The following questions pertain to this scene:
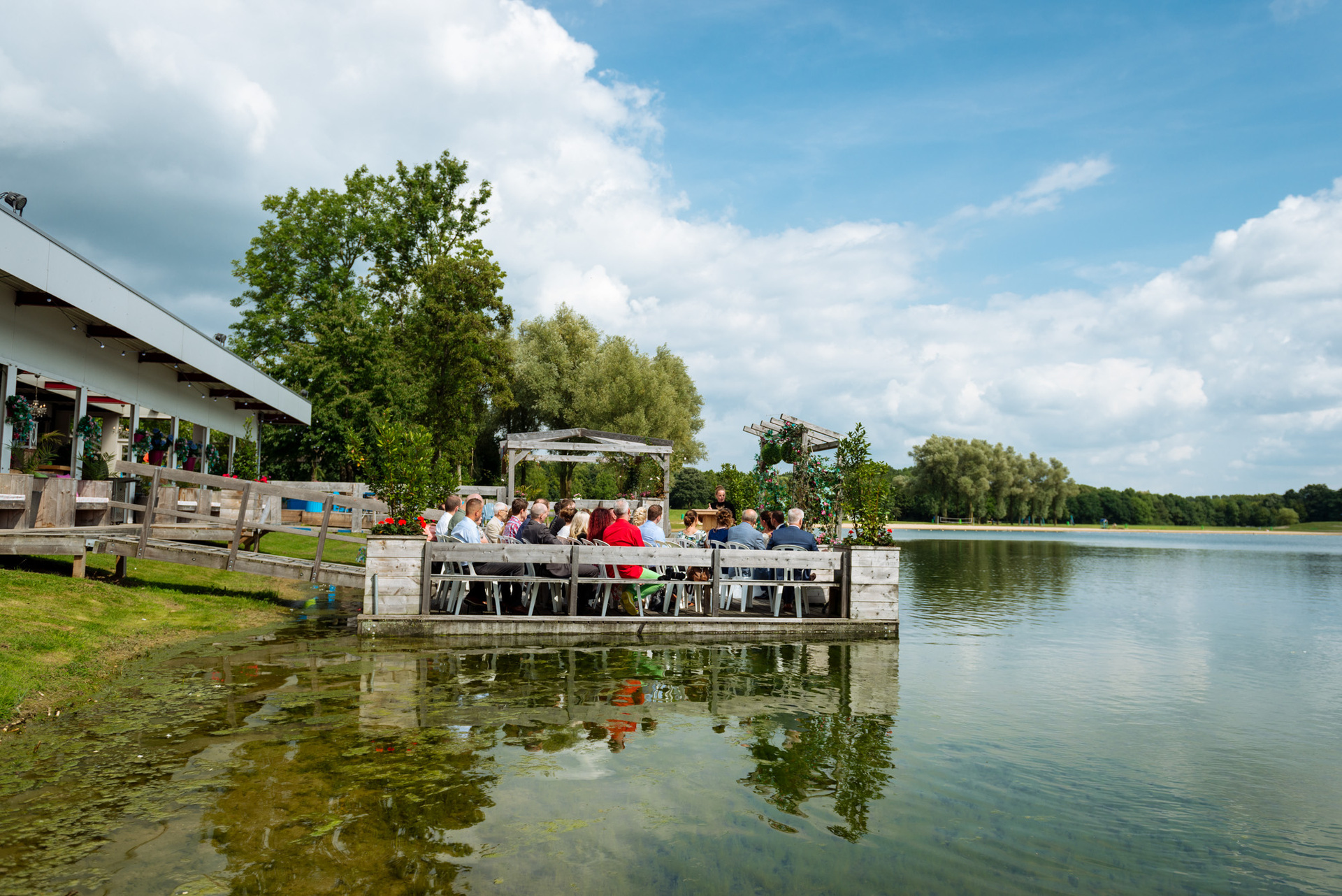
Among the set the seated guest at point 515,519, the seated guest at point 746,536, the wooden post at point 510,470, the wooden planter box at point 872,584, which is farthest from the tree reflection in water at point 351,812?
the wooden post at point 510,470

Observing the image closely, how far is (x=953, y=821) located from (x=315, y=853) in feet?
11.2

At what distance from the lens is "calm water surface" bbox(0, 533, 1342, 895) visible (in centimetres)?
393

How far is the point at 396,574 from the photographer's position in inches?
388

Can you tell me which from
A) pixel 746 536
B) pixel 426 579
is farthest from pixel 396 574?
pixel 746 536

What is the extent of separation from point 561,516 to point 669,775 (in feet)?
20.8

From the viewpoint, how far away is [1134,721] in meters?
7.43

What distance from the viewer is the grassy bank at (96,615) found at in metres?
6.63

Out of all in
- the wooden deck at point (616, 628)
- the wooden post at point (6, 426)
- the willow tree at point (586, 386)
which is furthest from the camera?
the willow tree at point (586, 386)

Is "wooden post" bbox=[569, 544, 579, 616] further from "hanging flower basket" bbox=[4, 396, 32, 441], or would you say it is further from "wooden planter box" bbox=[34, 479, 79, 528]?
"hanging flower basket" bbox=[4, 396, 32, 441]

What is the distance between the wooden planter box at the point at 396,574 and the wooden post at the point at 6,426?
6.98 metres

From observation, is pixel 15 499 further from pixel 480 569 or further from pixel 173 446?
pixel 173 446

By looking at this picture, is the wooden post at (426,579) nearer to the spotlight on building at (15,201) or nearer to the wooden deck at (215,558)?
the wooden deck at (215,558)

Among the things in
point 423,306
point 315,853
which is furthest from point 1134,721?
point 423,306

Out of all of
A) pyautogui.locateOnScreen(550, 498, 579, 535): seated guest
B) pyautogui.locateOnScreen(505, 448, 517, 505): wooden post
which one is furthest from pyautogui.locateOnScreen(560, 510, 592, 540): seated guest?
pyautogui.locateOnScreen(505, 448, 517, 505): wooden post
